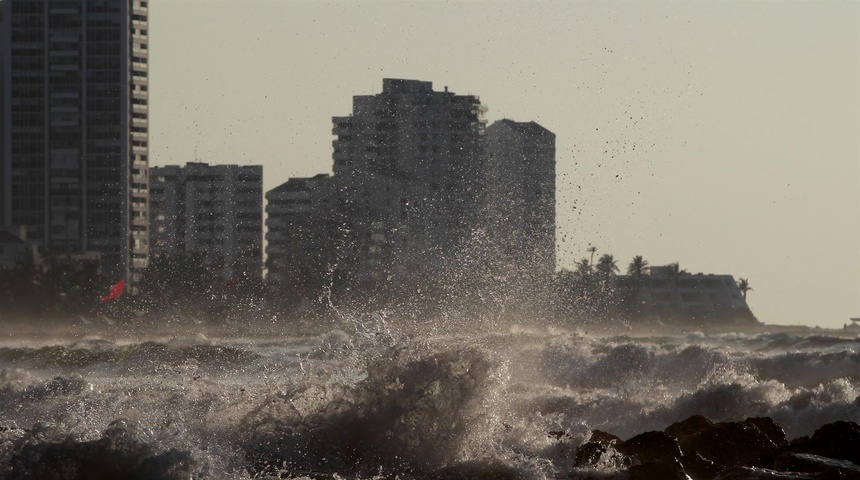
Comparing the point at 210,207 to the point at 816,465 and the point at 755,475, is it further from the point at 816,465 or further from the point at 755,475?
the point at 755,475

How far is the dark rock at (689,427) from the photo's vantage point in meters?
18.5

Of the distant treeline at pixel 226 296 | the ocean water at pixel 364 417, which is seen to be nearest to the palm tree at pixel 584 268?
the distant treeline at pixel 226 296

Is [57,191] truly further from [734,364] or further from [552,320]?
[734,364]

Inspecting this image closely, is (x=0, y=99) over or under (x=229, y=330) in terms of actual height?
over

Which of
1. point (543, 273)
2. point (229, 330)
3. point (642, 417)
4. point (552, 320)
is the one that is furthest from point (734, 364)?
point (229, 330)

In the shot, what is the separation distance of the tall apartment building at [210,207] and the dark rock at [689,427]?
136 m

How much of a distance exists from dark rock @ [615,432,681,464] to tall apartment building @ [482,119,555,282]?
179 ft

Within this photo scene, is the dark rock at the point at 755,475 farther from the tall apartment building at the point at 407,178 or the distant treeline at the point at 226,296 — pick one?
the tall apartment building at the point at 407,178

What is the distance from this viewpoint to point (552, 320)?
82.8 meters

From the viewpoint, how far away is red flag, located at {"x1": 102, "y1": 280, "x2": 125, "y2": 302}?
10950cm

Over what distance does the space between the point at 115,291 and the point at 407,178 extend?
35721mm

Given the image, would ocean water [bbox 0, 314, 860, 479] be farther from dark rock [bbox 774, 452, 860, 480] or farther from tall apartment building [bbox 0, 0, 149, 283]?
tall apartment building [bbox 0, 0, 149, 283]

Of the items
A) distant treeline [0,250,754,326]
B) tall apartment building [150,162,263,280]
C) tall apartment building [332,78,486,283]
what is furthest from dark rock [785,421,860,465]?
tall apartment building [150,162,263,280]

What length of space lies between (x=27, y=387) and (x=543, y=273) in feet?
161
